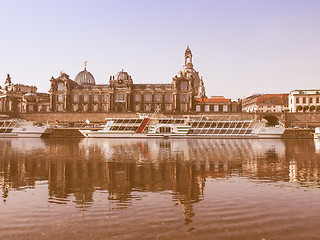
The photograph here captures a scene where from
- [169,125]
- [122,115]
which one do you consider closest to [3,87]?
[122,115]

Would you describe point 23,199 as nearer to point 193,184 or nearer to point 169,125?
point 193,184

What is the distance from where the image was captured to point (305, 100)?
326ft

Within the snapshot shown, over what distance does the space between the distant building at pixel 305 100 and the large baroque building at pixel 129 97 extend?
18.4 meters

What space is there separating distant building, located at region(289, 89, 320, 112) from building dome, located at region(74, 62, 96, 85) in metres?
70.1

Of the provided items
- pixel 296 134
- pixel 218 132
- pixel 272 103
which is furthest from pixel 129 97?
pixel 272 103

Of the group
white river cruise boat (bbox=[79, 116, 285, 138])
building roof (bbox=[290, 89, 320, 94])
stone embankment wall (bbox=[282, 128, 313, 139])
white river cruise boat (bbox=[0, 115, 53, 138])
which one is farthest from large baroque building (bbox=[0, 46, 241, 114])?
white river cruise boat (bbox=[79, 116, 285, 138])

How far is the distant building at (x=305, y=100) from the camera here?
322 feet

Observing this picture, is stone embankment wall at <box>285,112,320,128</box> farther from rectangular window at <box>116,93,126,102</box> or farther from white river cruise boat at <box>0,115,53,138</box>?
white river cruise boat at <box>0,115,53,138</box>

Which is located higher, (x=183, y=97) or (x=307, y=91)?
(x=307, y=91)

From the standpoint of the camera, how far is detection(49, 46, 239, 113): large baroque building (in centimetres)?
9888

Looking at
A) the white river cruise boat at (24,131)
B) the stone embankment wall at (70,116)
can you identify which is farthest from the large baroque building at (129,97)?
the white river cruise boat at (24,131)

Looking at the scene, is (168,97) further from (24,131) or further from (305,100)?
(24,131)

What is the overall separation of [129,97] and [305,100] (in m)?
56.0

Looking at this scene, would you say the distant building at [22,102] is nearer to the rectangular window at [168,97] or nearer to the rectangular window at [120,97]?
the rectangular window at [120,97]
